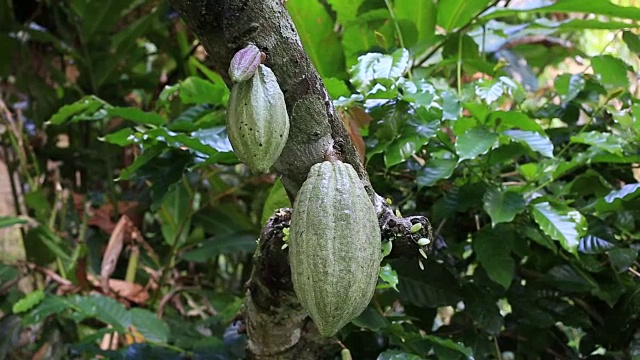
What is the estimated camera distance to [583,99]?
0.90 metres

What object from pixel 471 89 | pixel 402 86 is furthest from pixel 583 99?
pixel 402 86

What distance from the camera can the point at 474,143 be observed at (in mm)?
692

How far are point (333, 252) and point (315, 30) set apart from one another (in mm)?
533

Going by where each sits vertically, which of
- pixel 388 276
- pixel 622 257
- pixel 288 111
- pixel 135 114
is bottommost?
pixel 622 257

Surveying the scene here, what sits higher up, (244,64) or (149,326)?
(244,64)

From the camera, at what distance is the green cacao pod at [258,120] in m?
0.38

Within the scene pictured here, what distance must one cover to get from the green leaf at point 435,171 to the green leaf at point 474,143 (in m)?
0.02

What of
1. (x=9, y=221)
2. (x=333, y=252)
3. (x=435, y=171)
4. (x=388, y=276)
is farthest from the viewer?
(x=9, y=221)

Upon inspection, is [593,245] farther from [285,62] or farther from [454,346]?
[285,62]

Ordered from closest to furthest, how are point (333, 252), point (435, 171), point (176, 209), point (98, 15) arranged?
1. point (333, 252)
2. point (435, 171)
3. point (176, 209)
4. point (98, 15)

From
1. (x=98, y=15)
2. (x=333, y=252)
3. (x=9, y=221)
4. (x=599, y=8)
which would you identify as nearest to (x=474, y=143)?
(x=599, y=8)

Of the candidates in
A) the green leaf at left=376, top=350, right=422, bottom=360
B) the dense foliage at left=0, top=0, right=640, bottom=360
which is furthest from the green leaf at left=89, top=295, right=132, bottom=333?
the green leaf at left=376, top=350, right=422, bottom=360

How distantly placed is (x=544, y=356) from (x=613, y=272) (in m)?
0.14

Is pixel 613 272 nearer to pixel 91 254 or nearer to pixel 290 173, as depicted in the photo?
pixel 290 173
